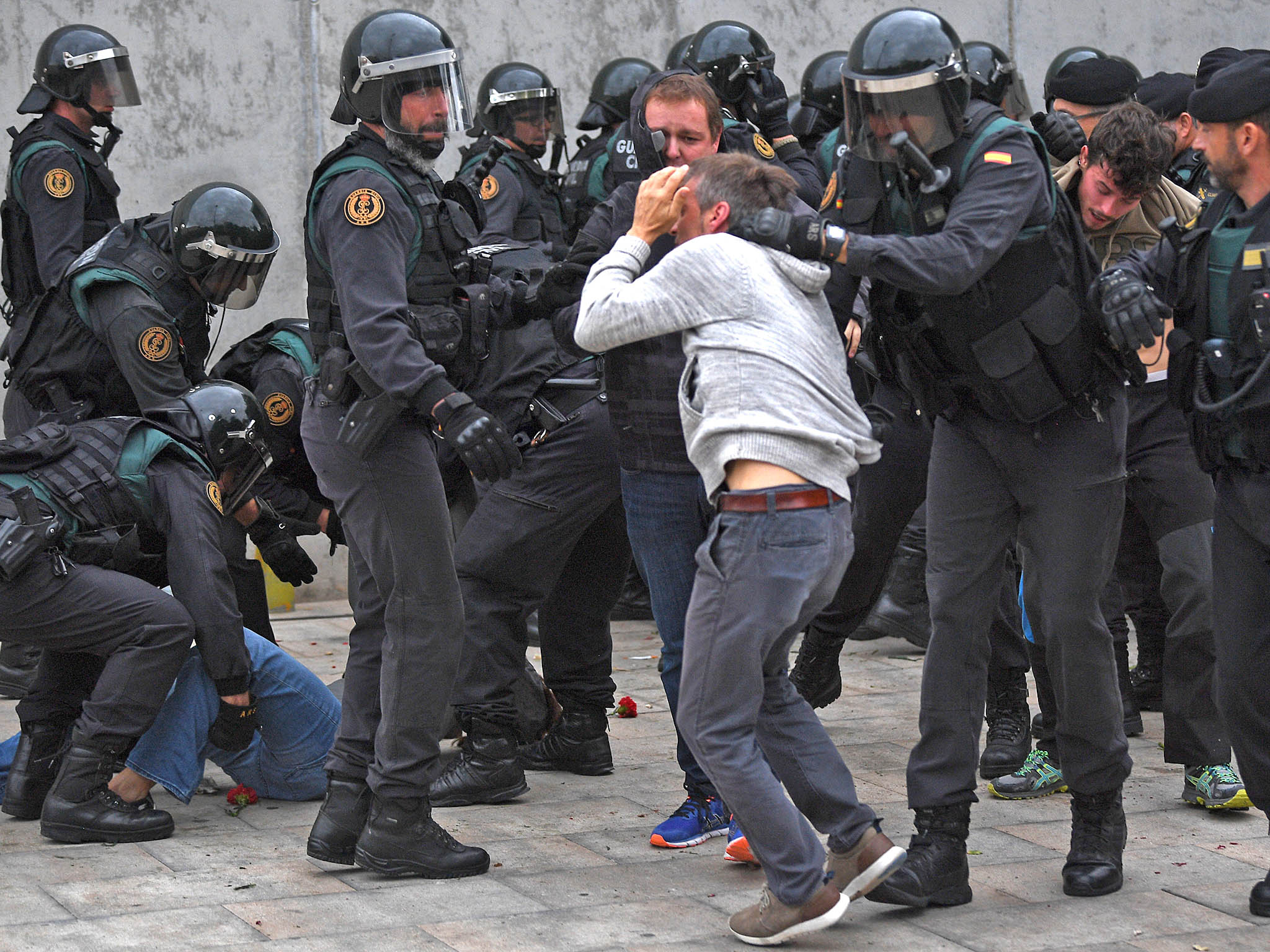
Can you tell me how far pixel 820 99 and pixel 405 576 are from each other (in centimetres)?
430

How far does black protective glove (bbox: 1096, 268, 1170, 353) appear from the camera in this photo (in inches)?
142

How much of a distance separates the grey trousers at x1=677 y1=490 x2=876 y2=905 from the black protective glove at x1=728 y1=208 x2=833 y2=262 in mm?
529

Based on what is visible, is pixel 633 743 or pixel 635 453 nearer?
pixel 635 453

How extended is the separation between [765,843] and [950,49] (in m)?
1.82

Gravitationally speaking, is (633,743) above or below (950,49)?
below

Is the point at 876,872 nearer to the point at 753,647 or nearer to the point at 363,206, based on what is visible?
the point at 753,647

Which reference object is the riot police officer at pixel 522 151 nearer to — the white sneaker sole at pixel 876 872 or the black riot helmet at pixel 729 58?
the black riot helmet at pixel 729 58

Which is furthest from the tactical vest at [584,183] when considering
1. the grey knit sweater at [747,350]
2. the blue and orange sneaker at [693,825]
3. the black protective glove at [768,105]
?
the grey knit sweater at [747,350]

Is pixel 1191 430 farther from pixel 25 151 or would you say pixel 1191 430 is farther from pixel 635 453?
pixel 25 151

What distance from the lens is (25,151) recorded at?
267 inches

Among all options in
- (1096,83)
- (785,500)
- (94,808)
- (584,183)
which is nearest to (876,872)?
(785,500)

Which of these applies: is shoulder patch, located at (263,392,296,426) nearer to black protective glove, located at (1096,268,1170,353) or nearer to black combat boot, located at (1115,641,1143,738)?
black combat boot, located at (1115,641,1143,738)

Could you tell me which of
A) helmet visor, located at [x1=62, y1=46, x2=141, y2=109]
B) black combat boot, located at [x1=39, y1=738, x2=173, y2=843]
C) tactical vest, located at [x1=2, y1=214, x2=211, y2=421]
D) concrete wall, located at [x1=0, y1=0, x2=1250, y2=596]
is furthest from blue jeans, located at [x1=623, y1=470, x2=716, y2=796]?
concrete wall, located at [x1=0, y1=0, x2=1250, y2=596]

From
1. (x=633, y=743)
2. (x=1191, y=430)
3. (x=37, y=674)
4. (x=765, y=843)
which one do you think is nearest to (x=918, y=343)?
(x=1191, y=430)
